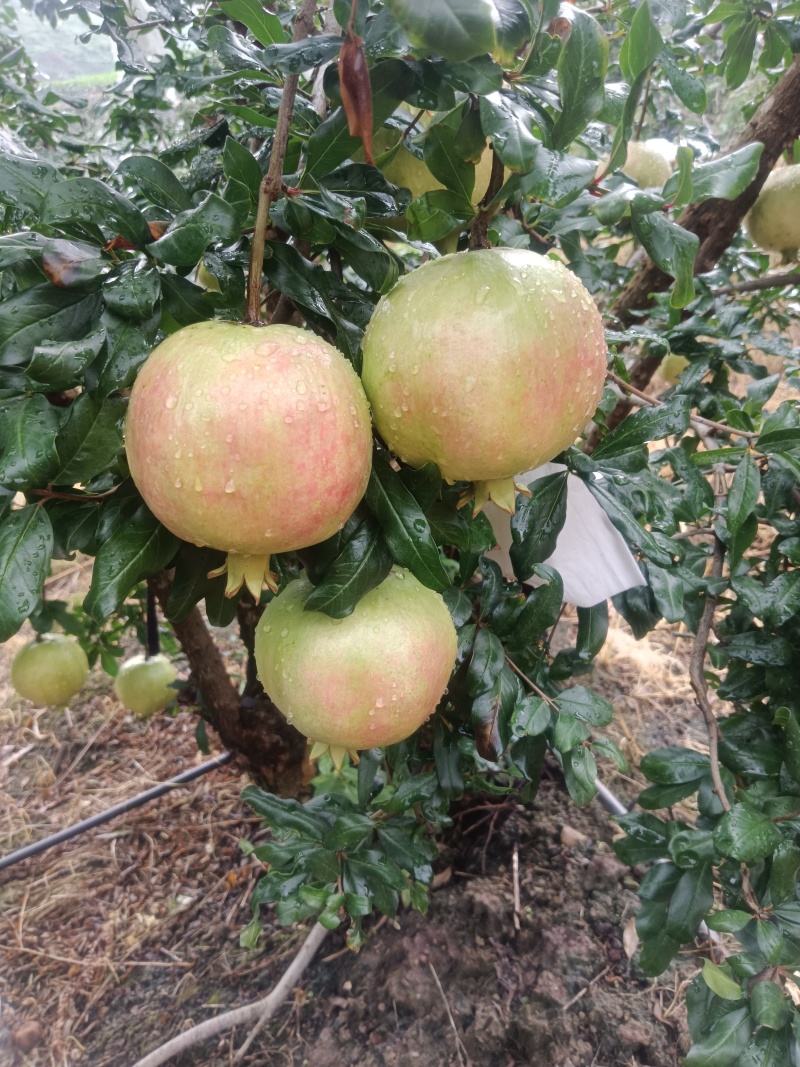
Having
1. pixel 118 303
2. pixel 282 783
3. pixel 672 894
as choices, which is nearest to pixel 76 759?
pixel 282 783

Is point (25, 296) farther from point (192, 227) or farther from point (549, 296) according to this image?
point (549, 296)

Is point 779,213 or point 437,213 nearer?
point 437,213

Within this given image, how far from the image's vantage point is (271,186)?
0.48 m

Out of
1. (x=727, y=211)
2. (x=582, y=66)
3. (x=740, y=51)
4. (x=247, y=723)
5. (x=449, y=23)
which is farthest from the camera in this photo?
(x=247, y=723)

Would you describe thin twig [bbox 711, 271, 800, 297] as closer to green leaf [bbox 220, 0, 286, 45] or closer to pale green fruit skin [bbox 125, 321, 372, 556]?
green leaf [bbox 220, 0, 286, 45]

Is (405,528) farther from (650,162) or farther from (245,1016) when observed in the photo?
(650,162)

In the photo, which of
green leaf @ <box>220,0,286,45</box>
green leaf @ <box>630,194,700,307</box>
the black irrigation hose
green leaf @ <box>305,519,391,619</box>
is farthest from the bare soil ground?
green leaf @ <box>220,0,286,45</box>

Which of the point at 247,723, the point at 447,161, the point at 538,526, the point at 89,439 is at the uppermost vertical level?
the point at 447,161

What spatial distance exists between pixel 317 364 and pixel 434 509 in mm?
206

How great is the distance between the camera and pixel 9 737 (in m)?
2.58

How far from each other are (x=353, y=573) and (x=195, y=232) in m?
0.30

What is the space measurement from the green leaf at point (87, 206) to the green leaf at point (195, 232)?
4 centimetres

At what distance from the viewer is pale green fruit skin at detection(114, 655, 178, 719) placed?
1884 mm

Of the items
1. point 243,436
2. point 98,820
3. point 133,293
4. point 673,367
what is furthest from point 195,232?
point 98,820
